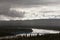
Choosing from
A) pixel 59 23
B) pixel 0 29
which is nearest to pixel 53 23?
pixel 59 23

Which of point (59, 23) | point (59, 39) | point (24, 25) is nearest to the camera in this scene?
point (59, 39)

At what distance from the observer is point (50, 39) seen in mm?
20328

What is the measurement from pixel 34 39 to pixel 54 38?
2.24m

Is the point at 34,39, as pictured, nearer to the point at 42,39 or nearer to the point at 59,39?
the point at 42,39

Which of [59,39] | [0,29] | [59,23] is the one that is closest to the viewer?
[59,39]

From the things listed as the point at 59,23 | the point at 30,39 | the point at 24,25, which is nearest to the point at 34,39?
the point at 30,39

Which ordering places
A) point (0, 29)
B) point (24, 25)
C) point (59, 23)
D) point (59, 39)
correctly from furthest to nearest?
point (24, 25), point (0, 29), point (59, 23), point (59, 39)

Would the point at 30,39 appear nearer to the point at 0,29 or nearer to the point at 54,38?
the point at 54,38

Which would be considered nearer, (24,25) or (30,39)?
(30,39)

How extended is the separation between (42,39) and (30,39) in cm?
132

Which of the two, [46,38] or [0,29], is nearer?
[46,38]

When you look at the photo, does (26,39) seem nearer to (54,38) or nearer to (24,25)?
(54,38)

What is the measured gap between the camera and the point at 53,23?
37812 millimetres

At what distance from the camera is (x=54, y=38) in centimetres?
2038
